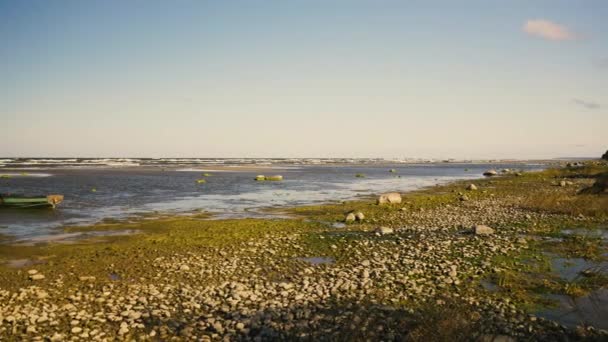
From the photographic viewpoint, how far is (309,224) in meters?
25.0

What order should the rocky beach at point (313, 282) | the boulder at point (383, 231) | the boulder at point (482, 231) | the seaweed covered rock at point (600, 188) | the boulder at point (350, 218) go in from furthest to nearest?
1. the seaweed covered rock at point (600, 188)
2. the boulder at point (350, 218)
3. the boulder at point (383, 231)
4. the boulder at point (482, 231)
5. the rocky beach at point (313, 282)

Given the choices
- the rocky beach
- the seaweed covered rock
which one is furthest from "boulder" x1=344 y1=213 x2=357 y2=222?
the seaweed covered rock

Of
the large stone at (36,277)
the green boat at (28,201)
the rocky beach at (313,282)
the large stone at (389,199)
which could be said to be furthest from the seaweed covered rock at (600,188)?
the green boat at (28,201)

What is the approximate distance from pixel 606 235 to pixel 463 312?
51.7ft

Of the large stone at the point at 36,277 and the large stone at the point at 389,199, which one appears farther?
the large stone at the point at 389,199

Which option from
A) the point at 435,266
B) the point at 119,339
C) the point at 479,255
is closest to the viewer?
the point at 119,339

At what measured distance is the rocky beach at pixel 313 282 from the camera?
957 cm

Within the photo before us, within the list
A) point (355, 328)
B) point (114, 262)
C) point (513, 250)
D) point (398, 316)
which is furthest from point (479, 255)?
point (114, 262)

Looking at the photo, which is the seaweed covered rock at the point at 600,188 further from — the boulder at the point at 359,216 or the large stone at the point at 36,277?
the large stone at the point at 36,277

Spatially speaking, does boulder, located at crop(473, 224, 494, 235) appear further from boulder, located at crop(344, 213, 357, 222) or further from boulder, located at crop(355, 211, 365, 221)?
boulder, located at crop(344, 213, 357, 222)

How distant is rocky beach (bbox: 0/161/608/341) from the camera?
9.57m

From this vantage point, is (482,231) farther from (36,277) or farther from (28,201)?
(28,201)

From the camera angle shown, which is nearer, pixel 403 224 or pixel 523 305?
pixel 523 305

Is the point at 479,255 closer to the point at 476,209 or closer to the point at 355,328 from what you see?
the point at 355,328
